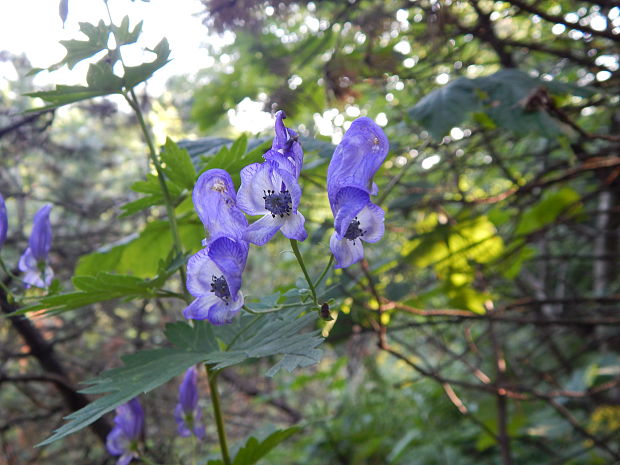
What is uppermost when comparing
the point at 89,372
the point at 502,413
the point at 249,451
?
the point at 89,372

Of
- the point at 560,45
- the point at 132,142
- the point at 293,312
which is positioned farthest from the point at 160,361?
the point at 132,142

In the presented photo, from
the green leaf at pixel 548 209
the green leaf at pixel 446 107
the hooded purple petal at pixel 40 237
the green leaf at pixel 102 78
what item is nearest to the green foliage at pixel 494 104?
the green leaf at pixel 446 107

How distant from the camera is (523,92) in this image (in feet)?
5.08

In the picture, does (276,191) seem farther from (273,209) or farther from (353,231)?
(353,231)

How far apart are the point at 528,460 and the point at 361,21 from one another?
107 inches

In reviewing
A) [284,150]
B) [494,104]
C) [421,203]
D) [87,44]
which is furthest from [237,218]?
[421,203]

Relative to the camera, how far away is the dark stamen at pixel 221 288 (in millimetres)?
784

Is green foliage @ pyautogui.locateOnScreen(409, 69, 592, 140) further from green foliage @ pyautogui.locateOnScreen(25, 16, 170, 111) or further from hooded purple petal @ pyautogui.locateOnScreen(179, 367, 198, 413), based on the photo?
hooded purple petal @ pyautogui.locateOnScreen(179, 367, 198, 413)

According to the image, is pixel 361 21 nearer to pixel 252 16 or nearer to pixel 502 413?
pixel 252 16

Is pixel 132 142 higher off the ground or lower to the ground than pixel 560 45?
higher

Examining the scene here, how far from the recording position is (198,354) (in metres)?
0.87

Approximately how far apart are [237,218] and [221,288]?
0.37ft

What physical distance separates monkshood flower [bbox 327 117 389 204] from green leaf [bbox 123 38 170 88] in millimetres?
392

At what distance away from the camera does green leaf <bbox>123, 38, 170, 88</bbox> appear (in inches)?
36.1
